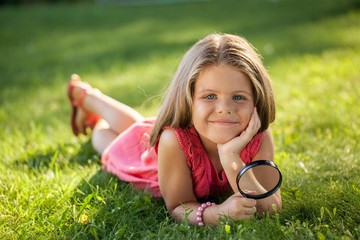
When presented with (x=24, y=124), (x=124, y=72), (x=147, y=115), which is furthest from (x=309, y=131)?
(x=124, y=72)

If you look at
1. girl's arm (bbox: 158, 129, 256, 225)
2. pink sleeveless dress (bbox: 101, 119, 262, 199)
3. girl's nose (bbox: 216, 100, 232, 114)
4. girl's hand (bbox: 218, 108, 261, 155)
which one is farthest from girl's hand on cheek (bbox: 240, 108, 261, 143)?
girl's arm (bbox: 158, 129, 256, 225)

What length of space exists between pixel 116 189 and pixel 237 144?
37.1 inches

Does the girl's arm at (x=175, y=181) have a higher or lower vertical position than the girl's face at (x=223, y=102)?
lower

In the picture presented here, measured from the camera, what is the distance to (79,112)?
4.09 meters

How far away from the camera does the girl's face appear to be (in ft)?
8.05

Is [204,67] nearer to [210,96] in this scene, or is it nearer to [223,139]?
[210,96]

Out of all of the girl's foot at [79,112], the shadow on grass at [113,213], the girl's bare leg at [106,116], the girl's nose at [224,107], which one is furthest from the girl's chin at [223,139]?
the girl's foot at [79,112]

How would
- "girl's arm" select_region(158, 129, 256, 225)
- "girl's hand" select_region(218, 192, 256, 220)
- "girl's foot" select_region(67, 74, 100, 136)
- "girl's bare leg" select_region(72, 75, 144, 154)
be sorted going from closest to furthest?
"girl's hand" select_region(218, 192, 256, 220), "girl's arm" select_region(158, 129, 256, 225), "girl's bare leg" select_region(72, 75, 144, 154), "girl's foot" select_region(67, 74, 100, 136)

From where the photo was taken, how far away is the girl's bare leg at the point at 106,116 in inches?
148

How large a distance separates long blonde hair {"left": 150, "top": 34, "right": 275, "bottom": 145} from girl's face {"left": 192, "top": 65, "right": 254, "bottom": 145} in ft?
0.13

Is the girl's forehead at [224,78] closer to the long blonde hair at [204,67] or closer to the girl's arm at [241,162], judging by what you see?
the long blonde hair at [204,67]

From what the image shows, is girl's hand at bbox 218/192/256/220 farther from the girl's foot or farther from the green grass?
the girl's foot

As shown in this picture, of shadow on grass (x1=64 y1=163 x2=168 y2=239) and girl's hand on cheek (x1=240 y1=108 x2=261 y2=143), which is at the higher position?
girl's hand on cheek (x1=240 y1=108 x2=261 y2=143)

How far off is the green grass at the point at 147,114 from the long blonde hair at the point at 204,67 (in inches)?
16.6
